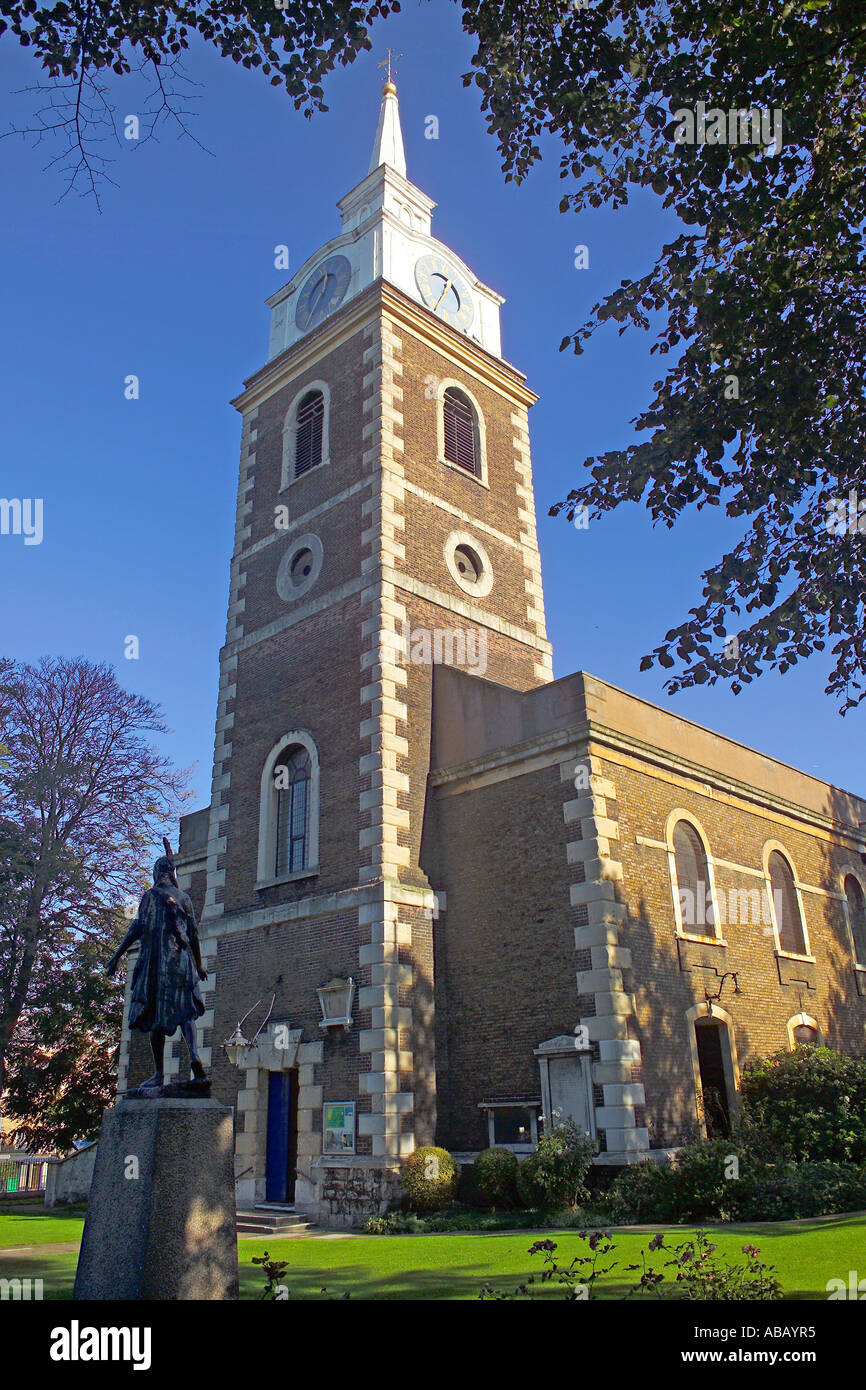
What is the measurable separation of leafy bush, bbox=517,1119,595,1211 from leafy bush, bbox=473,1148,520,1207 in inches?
13.1

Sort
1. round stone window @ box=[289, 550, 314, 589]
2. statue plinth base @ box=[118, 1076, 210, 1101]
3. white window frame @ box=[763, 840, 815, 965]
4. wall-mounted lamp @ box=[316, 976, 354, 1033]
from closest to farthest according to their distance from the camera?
statue plinth base @ box=[118, 1076, 210, 1101]
wall-mounted lamp @ box=[316, 976, 354, 1033]
white window frame @ box=[763, 840, 815, 965]
round stone window @ box=[289, 550, 314, 589]

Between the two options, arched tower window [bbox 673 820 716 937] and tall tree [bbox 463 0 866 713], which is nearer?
tall tree [bbox 463 0 866 713]

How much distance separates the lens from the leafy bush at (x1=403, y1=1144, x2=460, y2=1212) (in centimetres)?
1457

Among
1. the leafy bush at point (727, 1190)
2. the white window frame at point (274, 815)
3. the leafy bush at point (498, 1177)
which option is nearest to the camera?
the leafy bush at point (727, 1190)

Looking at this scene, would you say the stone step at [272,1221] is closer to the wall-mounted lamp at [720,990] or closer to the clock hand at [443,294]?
the wall-mounted lamp at [720,990]

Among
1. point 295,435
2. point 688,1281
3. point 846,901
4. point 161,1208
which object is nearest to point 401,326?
point 295,435

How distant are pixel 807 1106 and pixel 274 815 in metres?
10.9

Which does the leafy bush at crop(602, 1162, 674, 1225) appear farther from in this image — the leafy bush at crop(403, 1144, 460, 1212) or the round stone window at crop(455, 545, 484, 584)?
the round stone window at crop(455, 545, 484, 584)

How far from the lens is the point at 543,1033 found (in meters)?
15.3

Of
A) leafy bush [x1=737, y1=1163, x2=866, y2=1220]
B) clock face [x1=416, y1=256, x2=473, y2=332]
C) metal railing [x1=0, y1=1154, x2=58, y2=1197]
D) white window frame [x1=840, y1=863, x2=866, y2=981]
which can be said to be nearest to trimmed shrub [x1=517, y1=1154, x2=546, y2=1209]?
leafy bush [x1=737, y1=1163, x2=866, y2=1220]

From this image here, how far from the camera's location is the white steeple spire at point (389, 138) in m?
27.3

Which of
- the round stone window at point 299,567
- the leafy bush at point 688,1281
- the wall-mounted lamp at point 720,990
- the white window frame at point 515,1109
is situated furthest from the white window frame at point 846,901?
the leafy bush at point 688,1281

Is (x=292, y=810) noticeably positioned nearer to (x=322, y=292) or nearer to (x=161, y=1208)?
(x=161, y=1208)

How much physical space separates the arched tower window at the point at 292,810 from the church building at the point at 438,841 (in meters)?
0.08
